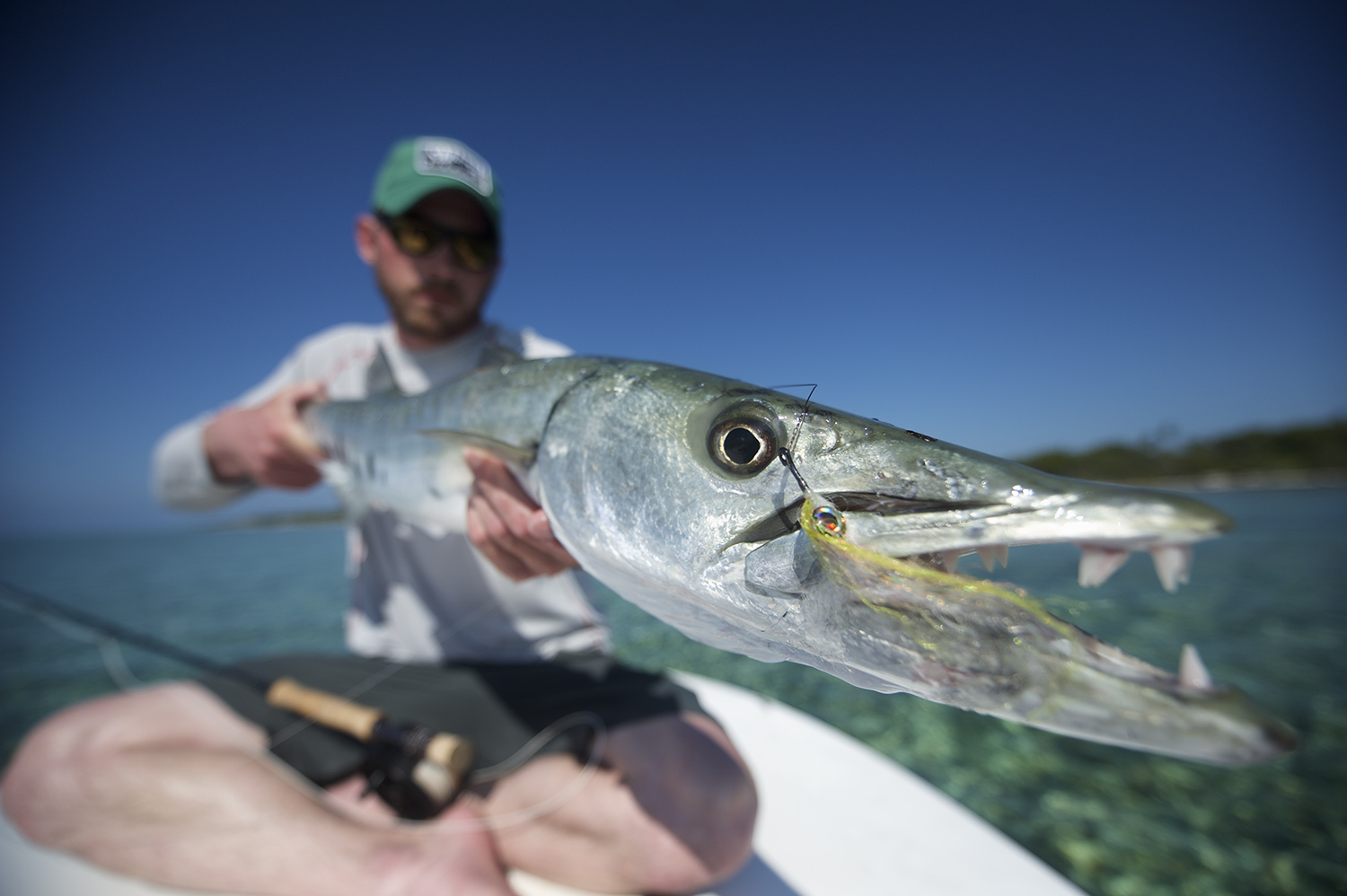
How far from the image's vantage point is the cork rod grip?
200 cm

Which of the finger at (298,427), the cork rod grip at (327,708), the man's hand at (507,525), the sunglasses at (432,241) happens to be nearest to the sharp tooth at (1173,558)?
the man's hand at (507,525)

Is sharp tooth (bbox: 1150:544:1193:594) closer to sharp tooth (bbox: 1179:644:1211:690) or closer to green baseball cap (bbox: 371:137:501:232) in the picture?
sharp tooth (bbox: 1179:644:1211:690)

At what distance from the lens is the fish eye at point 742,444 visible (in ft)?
3.28

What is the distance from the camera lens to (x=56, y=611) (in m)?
3.01

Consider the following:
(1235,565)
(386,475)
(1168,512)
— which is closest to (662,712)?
(386,475)

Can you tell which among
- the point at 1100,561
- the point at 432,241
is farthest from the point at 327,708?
the point at 1100,561

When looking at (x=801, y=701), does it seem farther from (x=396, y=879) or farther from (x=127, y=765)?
(x=127, y=765)

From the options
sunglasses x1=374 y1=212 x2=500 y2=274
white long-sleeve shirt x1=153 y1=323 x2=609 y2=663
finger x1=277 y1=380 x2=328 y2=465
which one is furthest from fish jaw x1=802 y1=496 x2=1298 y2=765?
sunglasses x1=374 y1=212 x2=500 y2=274

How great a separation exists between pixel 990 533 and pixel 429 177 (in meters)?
2.92

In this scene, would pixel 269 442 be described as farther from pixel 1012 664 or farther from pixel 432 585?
pixel 1012 664

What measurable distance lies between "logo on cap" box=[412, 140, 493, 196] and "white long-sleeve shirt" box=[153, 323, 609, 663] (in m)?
0.77

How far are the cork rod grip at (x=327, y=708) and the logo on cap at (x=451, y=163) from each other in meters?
2.39

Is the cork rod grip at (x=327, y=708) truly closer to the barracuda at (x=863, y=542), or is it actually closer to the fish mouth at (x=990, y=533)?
the barracuda at (x=863, y=542)

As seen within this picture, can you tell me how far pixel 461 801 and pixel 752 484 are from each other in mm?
1918
